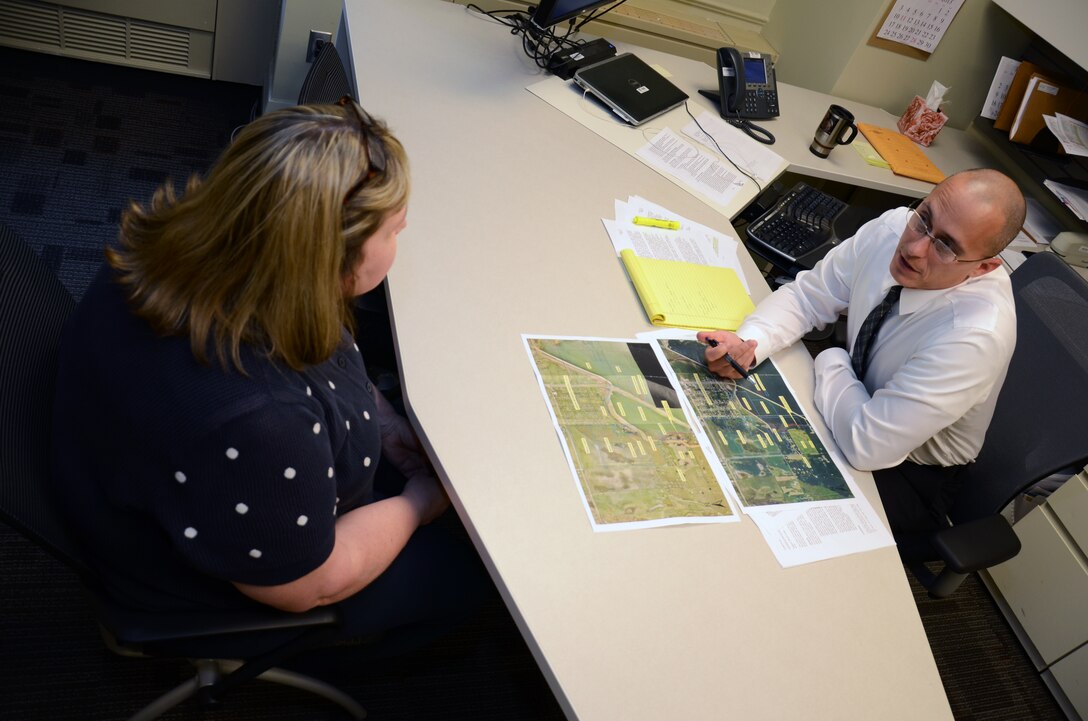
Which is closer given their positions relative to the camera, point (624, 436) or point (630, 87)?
Result: point (624, 436)

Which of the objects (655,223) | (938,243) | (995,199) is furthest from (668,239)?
(995,199)

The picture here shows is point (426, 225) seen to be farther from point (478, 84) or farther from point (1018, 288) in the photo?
point (1018, 288)

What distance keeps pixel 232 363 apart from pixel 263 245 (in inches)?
5.5

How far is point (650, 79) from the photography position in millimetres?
2484

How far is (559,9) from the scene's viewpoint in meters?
2.07

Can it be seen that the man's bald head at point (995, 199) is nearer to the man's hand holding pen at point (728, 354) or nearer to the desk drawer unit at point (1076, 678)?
the man's hand holding pen at point (728, 354)

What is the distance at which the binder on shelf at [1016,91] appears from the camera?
2965mm

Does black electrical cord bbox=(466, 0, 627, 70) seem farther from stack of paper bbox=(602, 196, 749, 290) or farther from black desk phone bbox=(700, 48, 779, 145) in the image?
stack of paper bbox=(602, 196, 749, 290)

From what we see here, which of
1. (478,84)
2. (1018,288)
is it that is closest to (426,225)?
(478,84)

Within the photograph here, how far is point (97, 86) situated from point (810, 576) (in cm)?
285

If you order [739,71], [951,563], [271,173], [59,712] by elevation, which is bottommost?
[59,712]

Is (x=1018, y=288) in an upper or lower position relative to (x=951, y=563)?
upper

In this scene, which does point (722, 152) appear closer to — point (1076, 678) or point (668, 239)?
point (668, 239)

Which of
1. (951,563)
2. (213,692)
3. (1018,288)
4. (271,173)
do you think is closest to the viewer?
(271,173)
